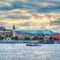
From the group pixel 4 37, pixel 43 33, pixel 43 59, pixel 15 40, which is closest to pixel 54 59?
pixel 43 59

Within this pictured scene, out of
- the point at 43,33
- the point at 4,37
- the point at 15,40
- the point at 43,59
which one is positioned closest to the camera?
the point at 43,59

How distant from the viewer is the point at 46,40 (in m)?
135

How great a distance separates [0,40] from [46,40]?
693 inches

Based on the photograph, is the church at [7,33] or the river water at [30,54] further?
the church at [7,33]

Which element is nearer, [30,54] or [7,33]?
[30,54]

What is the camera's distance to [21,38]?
139125mm

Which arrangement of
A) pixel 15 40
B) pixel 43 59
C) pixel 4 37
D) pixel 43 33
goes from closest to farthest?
pixel 43 59 < pixel 15 40 < pixel 4 37 < pixel 43 33

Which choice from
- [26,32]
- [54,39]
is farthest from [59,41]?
[26,32]

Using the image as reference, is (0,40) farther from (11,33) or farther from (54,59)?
(54,59)

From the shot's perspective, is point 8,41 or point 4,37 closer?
point 8,41

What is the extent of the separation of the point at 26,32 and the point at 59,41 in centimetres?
3012

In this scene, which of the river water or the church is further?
the church

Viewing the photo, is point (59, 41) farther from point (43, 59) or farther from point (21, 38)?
point (43, 59)

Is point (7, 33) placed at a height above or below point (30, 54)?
below
